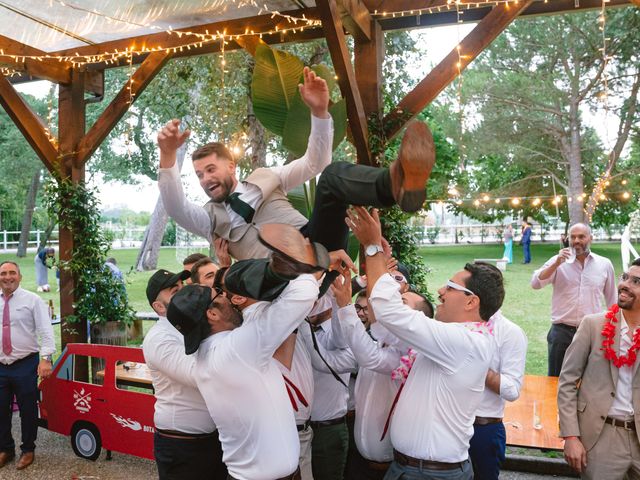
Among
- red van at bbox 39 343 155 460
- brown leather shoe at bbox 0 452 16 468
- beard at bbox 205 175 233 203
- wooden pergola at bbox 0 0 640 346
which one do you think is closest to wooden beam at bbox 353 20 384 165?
wooden pergola at bbox 0 0 640 346

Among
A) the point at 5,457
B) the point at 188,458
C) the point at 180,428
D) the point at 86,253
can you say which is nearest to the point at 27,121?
the point at 86,253

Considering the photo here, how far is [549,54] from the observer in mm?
11328

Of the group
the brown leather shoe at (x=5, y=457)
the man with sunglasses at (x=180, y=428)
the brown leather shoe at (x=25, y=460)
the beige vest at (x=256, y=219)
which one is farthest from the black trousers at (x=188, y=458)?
the brown leather shoe at (x=5, y=457)

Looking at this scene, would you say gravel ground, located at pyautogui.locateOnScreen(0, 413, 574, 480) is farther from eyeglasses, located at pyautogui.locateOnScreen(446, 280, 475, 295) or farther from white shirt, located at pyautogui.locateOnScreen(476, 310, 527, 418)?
eyeglasses, located at pyautogui.locateOnScreen(446, 280, 475, 295)

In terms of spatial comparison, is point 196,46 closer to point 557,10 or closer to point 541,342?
point 557,10

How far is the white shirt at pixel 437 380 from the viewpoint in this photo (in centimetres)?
198

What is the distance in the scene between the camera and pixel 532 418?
4141 mm

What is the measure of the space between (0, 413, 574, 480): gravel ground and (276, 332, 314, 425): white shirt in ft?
7.90

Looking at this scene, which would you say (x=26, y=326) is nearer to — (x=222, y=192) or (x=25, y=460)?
(x=25, y=460)

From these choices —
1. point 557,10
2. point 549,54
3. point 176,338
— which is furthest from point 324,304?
point 549,54

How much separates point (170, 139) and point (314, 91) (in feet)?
1.87

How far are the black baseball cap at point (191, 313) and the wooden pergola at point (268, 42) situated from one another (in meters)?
2.65

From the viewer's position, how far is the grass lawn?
8.14 meters

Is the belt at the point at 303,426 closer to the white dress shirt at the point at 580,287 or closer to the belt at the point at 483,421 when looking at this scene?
the belt at the point at 483,421
